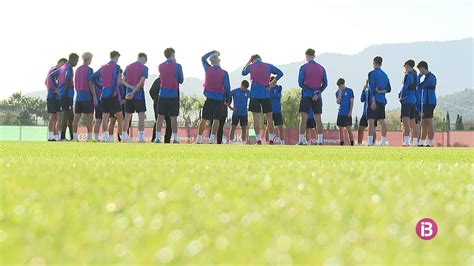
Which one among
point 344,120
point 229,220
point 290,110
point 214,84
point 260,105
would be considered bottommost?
point 229,220

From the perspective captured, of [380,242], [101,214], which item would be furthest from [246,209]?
[380,242]

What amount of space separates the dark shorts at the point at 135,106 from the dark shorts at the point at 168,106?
1.04 meters

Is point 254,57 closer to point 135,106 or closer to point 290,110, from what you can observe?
point 135,106

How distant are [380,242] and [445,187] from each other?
1.70m

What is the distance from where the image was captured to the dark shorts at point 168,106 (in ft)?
47.4

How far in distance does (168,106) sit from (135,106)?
1508 millimetres

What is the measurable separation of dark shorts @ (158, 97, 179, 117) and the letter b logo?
12645 mm

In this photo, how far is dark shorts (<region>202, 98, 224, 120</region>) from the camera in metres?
14.5

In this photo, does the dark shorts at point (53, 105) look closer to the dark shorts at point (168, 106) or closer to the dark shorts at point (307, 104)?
the dark shorts at point (168, 106)

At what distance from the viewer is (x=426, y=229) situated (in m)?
1.71

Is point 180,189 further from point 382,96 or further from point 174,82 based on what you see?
point 382,96

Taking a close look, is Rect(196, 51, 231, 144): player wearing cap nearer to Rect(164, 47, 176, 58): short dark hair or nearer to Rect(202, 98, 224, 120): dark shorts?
Rect(202, 98, 224, 120): dark shorts

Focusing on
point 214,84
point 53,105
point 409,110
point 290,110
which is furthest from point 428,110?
point 290,110

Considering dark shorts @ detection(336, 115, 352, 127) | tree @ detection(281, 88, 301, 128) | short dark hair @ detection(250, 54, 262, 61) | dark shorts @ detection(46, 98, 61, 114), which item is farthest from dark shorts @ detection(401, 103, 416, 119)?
tree @ detection(281, 88, 301, 128)
